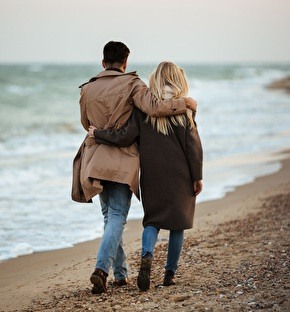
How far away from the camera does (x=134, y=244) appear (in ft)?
21.4

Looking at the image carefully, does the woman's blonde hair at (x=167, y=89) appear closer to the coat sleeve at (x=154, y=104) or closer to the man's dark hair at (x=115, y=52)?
the coat sleeve at (x=154, y=104)

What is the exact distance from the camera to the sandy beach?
4441 mm

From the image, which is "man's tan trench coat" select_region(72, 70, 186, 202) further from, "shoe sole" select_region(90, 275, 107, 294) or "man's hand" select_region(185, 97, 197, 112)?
"shoe sole" select_region(90, 275, 107, 294)

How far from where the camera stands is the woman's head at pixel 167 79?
4.75m

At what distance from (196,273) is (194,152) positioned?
1005 millimetres

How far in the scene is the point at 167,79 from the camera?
4.75 m

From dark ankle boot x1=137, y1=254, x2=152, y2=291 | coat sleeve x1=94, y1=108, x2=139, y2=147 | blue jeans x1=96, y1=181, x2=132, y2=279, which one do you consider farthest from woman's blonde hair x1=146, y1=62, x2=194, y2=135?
dark ankle boot x1=137, y1=254, x2=152, y2=291

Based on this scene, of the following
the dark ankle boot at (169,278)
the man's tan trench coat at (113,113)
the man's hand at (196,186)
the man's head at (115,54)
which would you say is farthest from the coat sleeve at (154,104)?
the dark ankle boot at (169,278)

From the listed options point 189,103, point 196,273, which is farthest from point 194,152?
point 196,273

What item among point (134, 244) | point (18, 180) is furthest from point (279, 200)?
point (18, 180)

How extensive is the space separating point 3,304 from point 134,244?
1881 millimetres

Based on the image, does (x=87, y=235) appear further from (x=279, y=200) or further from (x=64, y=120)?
(x=64, y=120)

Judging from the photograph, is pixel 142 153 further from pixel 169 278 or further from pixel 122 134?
pixel 169 278

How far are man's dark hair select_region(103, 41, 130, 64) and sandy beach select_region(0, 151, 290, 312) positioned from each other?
64.2 inches
